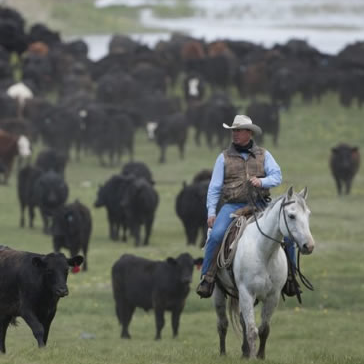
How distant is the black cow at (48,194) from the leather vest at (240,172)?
53.9 ft

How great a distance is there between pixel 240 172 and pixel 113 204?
1576 cm

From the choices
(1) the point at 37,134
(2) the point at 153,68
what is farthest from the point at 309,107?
(1) the point at 37,134

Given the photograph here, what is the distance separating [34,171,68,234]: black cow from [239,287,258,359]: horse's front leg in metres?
17.0


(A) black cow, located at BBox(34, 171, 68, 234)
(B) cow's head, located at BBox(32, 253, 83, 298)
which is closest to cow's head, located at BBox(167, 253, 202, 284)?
(B) cow's head, located at BBox(32, 253, 83, 298)

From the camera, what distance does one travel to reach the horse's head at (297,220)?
1131 centimetres

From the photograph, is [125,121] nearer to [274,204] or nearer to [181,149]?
[181,149]

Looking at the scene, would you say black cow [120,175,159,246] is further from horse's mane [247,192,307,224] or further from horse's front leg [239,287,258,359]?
horse's front leg [239,287,258,359]

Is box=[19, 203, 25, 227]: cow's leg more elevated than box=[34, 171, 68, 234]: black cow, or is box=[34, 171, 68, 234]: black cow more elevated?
box=[34, 171, 68, 234]: black cow

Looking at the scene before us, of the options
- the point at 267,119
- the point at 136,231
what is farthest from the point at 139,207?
the point at 267,119

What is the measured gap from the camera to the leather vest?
1270 cm

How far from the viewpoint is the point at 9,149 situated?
39.1 m

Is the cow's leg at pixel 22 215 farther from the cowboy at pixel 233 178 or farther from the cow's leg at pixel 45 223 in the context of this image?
the cowboy at pixel 233 178

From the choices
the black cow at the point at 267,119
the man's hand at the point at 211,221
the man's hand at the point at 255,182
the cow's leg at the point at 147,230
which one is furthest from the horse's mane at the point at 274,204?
the black cow at the point at 267,119

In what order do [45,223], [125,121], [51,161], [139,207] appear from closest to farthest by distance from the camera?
[139,207], [45,223], [51,161], [125,121]
